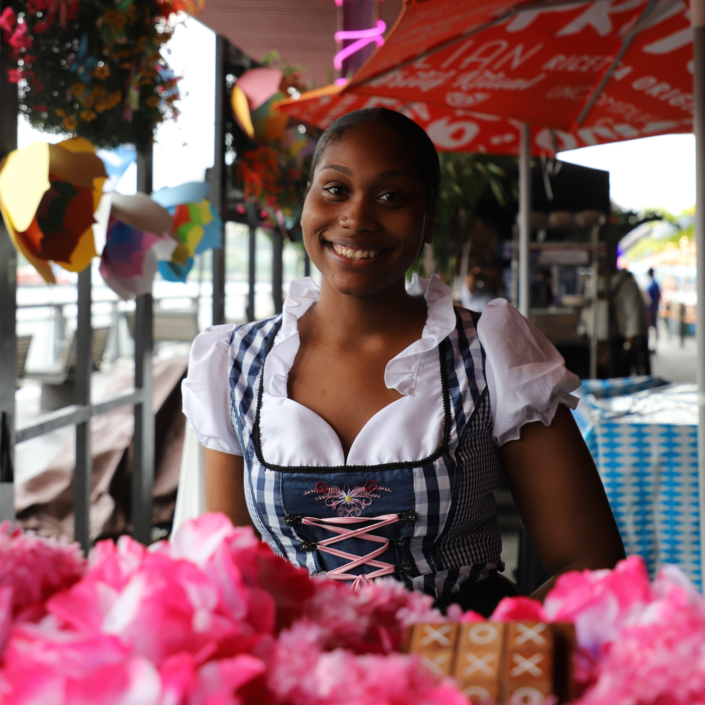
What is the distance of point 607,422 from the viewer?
2.55m

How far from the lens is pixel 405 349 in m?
1.28

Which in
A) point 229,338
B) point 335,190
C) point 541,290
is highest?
point 541,290

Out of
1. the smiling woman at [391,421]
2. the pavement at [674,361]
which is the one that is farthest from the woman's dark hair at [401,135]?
the pavement at [674,361]

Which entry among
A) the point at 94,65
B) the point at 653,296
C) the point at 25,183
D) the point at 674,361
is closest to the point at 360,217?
the point at 25,183

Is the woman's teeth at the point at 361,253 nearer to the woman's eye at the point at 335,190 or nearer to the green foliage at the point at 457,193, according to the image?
the woman's eye at the point at 335,190

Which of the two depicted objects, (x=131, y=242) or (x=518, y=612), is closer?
(x=518, y=612)

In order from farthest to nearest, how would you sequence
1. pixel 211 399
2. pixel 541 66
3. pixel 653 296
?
pixel 653 296
pixel 541 66
pixel 211 399

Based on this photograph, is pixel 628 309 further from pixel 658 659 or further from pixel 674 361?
pixel 658 659

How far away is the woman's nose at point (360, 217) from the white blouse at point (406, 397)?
216 mm

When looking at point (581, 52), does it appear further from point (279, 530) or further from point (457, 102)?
point (279, 530)

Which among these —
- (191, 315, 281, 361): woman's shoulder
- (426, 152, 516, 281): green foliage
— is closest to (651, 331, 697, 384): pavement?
(426, 152, 516, 281): green foliage

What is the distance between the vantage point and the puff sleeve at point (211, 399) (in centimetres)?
132

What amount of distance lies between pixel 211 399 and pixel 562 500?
2.03 feet

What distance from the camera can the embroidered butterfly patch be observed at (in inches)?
46.8
